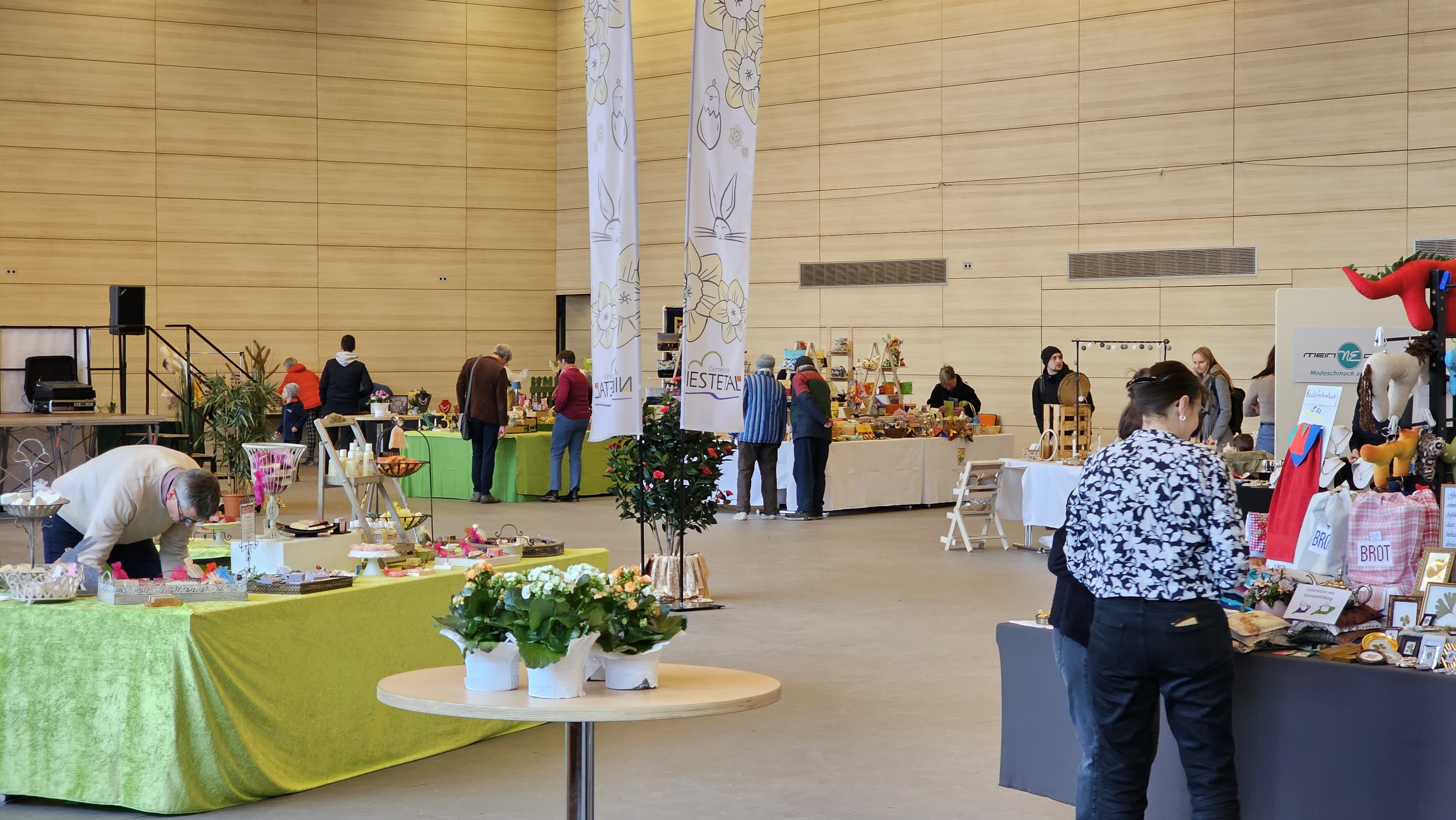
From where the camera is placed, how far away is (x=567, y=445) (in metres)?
13.3

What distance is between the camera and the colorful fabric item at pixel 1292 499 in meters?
4.49

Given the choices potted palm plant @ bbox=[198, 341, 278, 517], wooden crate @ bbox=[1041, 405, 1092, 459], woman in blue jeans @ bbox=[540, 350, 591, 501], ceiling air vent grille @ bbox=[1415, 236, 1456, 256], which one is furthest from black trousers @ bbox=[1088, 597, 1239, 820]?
potted palm plant @ bbox=[198, 341, 278, 517]

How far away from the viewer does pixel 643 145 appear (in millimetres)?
18047

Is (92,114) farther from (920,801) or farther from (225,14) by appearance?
(920,801)

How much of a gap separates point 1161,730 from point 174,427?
11.9 meters

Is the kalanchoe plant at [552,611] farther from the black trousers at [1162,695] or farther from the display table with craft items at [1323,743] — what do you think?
the display table with craft items at [1323,743]

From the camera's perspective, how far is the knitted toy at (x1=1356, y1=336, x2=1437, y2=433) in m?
4.51

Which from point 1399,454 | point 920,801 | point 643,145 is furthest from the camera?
point 643,145

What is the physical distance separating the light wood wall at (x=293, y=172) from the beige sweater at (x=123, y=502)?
1206 cm

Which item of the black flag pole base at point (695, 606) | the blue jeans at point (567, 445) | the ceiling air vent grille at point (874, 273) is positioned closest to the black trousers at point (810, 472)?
the blue jeans at point (567, 445)

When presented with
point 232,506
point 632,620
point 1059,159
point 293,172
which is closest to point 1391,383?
point 632,620

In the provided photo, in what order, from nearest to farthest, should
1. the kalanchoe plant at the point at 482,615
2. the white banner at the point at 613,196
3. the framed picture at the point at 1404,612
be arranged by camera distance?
the kalanchoe plant at the point at 482,615, the framed picture at the point at 1404,612, the white banner at the point at 613,196

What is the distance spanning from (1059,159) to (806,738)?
10.5 meters

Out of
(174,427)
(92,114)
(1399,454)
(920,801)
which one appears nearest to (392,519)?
(920,801)
